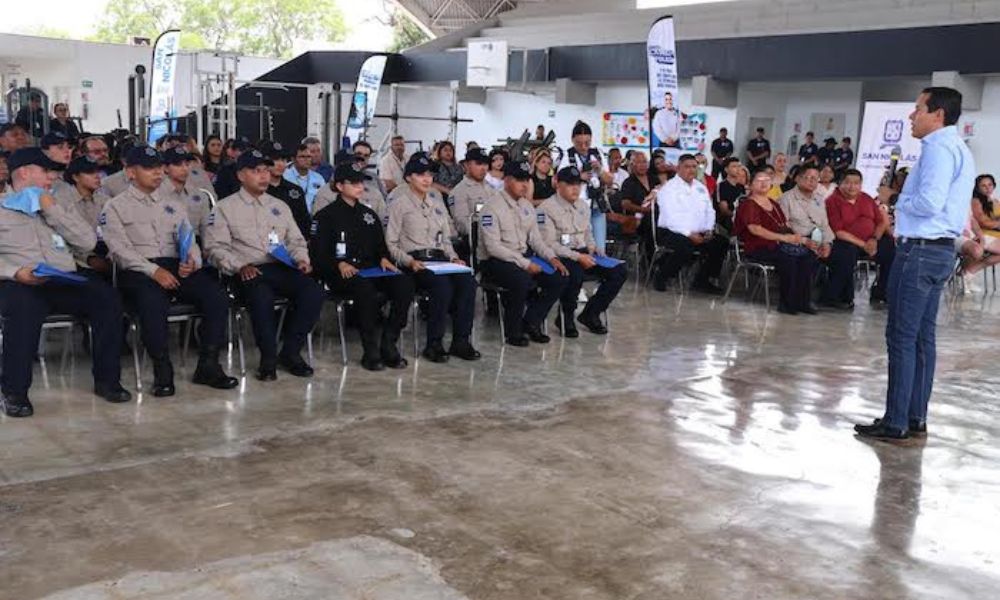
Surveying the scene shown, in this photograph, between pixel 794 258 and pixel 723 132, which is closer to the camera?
pixel 794 258

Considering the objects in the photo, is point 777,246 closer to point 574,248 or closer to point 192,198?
point 574,248

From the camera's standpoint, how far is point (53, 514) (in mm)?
3580

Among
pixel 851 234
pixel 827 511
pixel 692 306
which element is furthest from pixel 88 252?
pixel 851 234

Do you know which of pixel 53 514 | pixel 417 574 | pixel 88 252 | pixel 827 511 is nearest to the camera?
pixel 417 574

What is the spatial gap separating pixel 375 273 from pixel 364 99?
7.32 metres

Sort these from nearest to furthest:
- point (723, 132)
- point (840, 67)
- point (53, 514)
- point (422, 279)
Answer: point (53, 514) < point (422, 279) < point (840, 67) < point (723, 132)

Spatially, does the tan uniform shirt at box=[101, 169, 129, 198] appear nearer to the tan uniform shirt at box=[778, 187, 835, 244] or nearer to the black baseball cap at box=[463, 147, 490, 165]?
the black baseball cap at box=[463, 147, 490, 165]

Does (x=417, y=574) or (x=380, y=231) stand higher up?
(x=380, y=231)

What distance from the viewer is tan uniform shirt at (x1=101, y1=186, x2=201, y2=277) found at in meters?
5.29

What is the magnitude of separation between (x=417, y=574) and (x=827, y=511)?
1.77 meters

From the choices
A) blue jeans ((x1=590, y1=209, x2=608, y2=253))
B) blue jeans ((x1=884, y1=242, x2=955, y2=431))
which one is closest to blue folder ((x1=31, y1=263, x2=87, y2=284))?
blue jeans ((x1=884, y1=242, x2=955, y2=431))

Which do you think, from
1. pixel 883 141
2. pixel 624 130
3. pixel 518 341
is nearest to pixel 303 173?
pixel 518 341

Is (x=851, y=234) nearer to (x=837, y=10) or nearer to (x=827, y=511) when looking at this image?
(x=827, y=511)

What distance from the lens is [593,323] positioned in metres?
7.53
